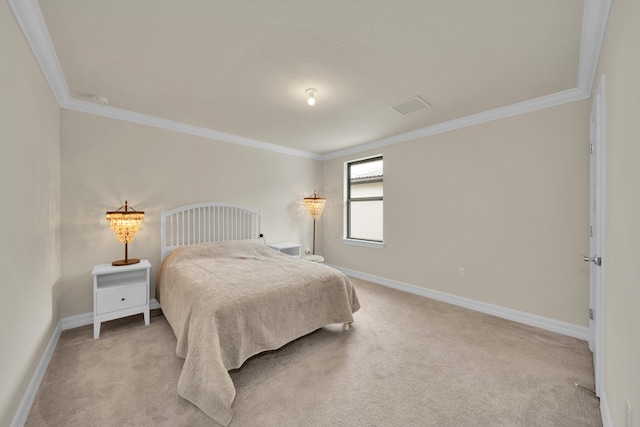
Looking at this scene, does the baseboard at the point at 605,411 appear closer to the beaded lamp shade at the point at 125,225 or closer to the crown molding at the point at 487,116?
the crown molding at the point at 487,116

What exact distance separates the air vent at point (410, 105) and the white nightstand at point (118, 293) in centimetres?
327

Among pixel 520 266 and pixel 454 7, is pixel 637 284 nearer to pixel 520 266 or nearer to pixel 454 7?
pixel 454 7

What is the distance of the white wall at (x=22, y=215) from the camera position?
52.3 inches

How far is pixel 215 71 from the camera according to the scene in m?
2.15

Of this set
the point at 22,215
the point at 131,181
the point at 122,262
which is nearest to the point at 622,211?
the point at 22,215

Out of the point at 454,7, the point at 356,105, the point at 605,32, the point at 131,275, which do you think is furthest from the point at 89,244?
the point at 605,32

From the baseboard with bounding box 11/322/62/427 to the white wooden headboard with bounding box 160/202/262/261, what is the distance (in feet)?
3.98

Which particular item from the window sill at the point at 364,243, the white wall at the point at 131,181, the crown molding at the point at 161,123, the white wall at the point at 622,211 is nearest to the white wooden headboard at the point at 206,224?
the white wall at the point at 131,181

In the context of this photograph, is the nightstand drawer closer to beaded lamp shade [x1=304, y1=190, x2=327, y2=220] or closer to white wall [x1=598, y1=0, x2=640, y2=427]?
beaded lamp shade [x1=304, y1=190, x2=327, y2=220]

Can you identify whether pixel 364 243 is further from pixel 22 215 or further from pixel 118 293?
pixel 22 215

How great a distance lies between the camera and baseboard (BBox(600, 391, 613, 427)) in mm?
1373

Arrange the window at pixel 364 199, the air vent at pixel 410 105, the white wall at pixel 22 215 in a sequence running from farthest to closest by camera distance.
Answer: the window at pixel 364 199 → the air vent at pixel 410 105 → the white wall at pixel 22 215

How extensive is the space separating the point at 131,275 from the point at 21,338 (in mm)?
1382

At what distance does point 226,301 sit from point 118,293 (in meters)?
1.49
